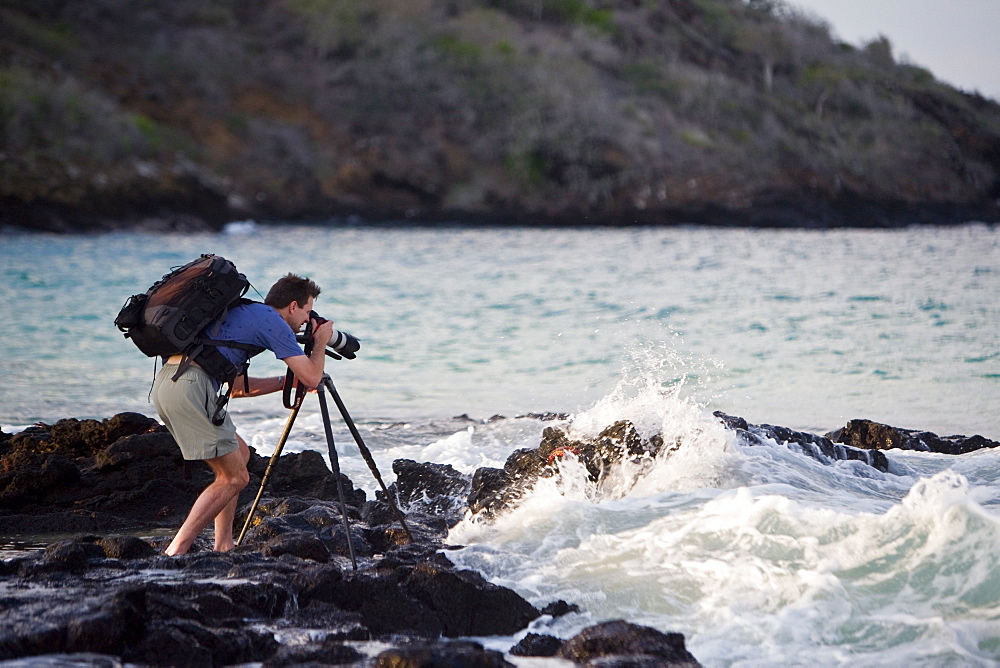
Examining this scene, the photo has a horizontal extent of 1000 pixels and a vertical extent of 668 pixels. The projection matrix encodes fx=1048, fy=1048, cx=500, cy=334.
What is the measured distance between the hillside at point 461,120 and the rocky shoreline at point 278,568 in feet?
136

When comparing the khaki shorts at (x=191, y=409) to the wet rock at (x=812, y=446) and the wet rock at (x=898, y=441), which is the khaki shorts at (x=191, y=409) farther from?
the wet rock at (x=898, y=441)

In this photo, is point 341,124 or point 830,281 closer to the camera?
point 830,281

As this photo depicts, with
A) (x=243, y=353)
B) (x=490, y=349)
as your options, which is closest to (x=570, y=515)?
(x=243, y=353)

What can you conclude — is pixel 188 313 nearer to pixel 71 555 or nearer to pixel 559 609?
pixel 71 555

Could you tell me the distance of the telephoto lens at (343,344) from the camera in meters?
6.05

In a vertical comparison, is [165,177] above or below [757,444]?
above

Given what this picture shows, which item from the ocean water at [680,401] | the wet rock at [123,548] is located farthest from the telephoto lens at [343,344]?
the wet rock at [123,548]

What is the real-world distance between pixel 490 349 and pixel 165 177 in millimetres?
39812

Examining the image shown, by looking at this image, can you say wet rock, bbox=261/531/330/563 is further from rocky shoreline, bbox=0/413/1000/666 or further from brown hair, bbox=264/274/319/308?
brown hair, bbox=264/274/319/308

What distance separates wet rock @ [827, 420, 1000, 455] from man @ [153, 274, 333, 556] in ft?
20.0

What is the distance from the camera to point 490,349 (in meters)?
18.5

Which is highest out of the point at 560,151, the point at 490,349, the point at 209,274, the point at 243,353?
the point at 560,151

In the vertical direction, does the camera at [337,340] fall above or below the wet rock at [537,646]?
above

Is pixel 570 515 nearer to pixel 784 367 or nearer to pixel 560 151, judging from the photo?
pixel 784 367
